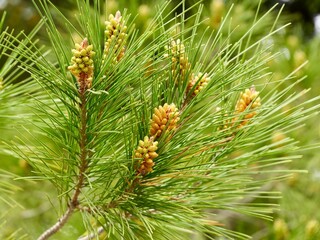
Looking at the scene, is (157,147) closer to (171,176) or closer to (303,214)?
(171,176)

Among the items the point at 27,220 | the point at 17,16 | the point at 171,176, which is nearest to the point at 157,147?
the point at 171,176

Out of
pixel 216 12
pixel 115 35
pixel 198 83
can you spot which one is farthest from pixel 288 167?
pixel 115 35

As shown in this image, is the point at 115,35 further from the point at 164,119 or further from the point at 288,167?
the point at 288,167

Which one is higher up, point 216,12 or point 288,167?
point 216,12

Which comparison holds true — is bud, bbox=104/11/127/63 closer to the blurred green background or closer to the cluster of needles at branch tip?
the cluster of needles at branch tip

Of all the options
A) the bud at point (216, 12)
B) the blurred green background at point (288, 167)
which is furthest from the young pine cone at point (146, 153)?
the bud at point (216, 12)

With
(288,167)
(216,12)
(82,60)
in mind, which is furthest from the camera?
(288,167)

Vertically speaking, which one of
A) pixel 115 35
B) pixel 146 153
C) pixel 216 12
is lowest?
pixel 146 153

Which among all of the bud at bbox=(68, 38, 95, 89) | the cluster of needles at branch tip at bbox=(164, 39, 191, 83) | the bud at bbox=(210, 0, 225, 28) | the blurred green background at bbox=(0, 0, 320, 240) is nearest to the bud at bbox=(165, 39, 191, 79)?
the cluster of needles at branch tip at bbox=(164, 39, 191, 83)
